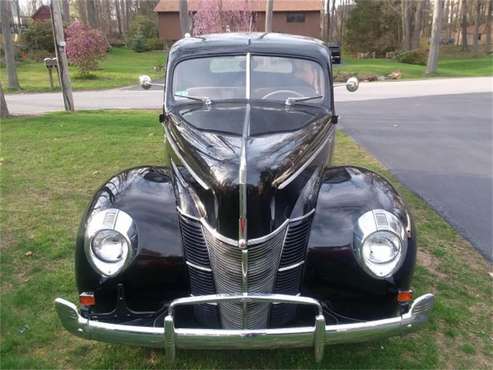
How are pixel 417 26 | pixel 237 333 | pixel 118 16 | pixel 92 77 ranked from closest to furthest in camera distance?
1. pixel 237 333
2. pixel 92 77
3. pixel 417 26
4. pixel 118 16

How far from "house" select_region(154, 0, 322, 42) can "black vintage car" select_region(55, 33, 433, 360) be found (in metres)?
43.2

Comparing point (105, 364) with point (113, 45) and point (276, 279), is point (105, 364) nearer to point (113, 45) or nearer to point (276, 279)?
point (276, 279)

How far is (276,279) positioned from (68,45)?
2337 centimetres

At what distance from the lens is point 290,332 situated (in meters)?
2.45

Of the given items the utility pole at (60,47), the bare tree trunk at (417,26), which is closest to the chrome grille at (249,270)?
the utility pole at (60,47)

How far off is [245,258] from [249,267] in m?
0.08

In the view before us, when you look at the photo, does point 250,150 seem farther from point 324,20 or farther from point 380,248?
point 324,20

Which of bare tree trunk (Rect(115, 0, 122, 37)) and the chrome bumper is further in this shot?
bare tree trunk (Rect(115, 0, 122, 37))

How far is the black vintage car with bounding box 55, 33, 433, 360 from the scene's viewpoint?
252 centimetres

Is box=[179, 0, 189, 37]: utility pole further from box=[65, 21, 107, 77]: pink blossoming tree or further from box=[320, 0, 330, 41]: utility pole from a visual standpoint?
box=[320, 0, 330, 41]: utility pole

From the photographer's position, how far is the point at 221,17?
26516 mm

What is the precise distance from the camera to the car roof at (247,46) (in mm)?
4219

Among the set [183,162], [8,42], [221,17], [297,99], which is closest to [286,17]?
[221,17]

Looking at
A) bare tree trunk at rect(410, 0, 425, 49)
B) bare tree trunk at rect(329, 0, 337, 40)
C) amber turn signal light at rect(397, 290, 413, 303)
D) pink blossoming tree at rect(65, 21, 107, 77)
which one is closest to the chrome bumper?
amber turn signal light at rect(397, 290, 413, 303)
